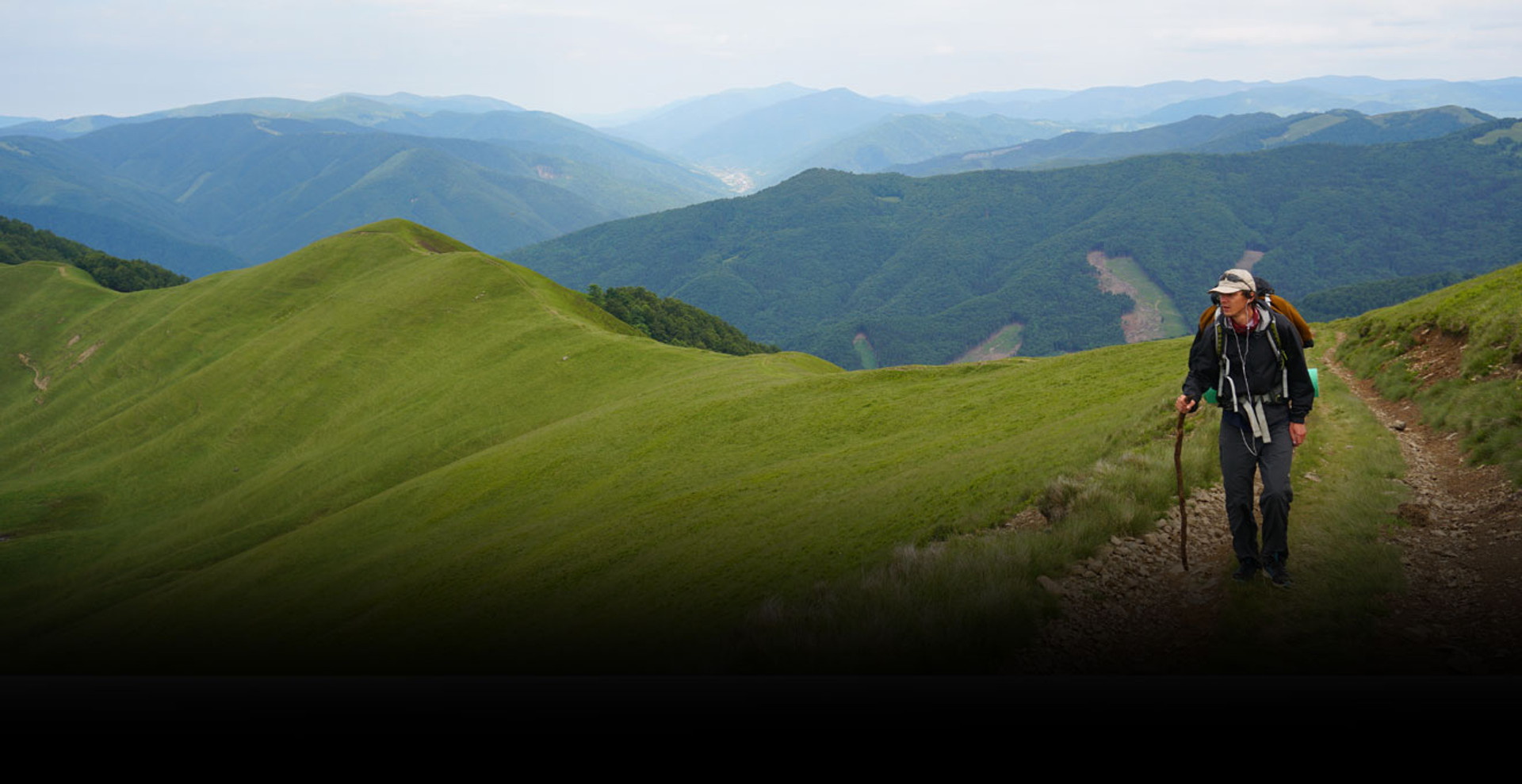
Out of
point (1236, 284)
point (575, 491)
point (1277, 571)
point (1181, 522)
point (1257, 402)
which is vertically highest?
point (1236, 284)

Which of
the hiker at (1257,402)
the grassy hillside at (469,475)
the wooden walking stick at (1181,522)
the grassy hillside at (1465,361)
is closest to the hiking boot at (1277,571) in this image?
the hiker at (1257,402)

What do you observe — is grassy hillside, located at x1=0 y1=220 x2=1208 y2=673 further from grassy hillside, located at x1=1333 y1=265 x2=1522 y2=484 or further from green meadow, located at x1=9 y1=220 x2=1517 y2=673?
grassy hillside, located at x1=1333 y1=265 x2=1522 y2=484

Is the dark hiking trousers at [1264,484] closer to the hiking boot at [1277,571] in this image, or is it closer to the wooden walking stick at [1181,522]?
the hiking boot at [1277,571]

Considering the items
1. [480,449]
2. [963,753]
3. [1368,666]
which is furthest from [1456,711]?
[480,449]

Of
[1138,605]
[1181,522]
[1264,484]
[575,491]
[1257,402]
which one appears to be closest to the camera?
[1138,605]

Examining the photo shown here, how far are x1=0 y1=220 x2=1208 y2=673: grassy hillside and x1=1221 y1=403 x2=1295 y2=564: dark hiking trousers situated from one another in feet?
5.70

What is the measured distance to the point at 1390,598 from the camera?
329 inches

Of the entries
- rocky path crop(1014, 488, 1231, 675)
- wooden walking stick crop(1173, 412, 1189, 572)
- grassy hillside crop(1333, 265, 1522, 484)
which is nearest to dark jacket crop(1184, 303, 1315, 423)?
wooden walking stick crop(1173, 412, 1189, 572)

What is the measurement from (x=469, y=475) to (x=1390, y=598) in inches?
1645

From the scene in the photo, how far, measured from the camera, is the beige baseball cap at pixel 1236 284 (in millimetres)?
9109

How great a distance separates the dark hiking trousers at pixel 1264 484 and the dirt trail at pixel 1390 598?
0.57m

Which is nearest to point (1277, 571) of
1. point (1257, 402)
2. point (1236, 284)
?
point (1257, 402)

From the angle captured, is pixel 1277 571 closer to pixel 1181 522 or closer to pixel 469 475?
pixel 1181 522

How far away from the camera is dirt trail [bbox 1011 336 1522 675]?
7340 mm
